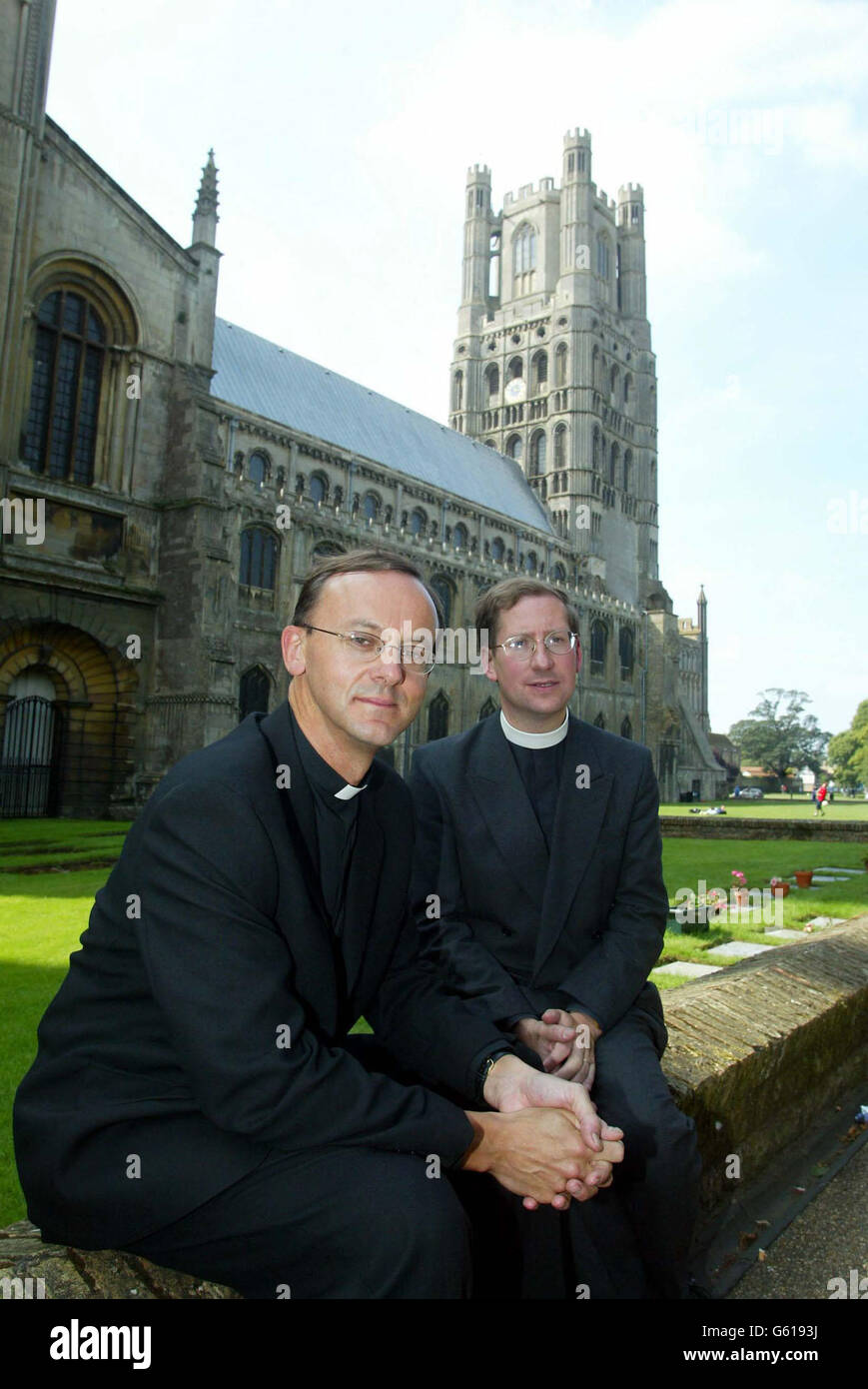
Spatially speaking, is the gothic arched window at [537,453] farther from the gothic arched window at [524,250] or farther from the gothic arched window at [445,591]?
the gothic arched window at [445,591]

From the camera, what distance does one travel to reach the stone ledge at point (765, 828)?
1669 centimetres

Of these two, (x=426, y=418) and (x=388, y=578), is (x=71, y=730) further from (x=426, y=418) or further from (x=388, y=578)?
(x=426, y=418)

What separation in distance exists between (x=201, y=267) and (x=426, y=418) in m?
29.9

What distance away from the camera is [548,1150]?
190 cm

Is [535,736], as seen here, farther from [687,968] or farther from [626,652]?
[626,652]

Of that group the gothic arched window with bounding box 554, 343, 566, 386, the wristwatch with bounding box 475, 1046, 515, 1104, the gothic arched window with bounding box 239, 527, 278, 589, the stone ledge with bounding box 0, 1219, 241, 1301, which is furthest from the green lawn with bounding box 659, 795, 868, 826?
the gothic arched window with bounding box 554, 343, 566, 386

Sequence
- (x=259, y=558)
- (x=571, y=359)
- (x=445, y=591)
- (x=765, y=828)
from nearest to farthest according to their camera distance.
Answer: (x=765, y=828), (x=259, y=558), (x=445, y=591), (x=571, y=359)

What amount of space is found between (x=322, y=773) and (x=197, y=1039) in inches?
28.5

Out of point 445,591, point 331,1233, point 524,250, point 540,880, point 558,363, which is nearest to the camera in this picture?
point 331,1233

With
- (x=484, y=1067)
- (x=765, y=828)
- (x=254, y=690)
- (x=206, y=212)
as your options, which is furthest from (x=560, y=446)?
(x=484, y=1067)

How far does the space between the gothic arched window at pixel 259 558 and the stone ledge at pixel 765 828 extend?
15.8 m

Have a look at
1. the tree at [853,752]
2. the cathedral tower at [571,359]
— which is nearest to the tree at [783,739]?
the tree at [853,752]

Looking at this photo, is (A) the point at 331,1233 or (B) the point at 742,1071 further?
(B) the point at 742,1071
